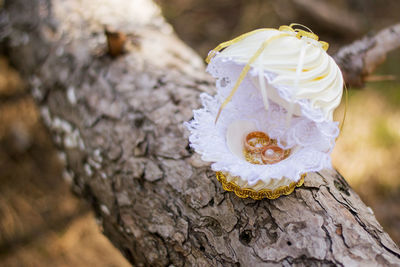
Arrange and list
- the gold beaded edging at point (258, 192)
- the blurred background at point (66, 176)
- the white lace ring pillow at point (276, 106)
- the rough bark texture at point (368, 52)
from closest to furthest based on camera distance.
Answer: the white lace ring pillow at point (276, 106)
the gold beaded edging at point (258, 192)
the rough bark texture at point (368, 52)
the blurred background at point (66, 176)

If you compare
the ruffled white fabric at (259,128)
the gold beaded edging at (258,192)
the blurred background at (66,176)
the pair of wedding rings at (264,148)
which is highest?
the ruffled white fabric at (259,128)

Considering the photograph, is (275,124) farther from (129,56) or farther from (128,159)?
(129,56)

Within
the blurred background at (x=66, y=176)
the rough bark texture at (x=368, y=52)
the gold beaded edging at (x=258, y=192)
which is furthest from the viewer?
the blurred background at (x=66, y=176)

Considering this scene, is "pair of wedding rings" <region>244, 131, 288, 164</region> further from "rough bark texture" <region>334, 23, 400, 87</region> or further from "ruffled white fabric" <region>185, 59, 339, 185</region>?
"rough bark texture" <region>334, 23, 400, 87</region>

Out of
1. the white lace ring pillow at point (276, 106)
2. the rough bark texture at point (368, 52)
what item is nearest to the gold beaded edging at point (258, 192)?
the white lace ring pillow at point (276, 106)

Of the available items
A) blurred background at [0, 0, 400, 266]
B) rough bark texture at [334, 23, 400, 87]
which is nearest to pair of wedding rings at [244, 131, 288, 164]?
rough bark texture at [334, 23, 400, 87]

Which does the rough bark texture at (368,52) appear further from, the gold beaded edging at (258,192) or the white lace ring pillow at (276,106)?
the gold beaded edging at (258,192)
